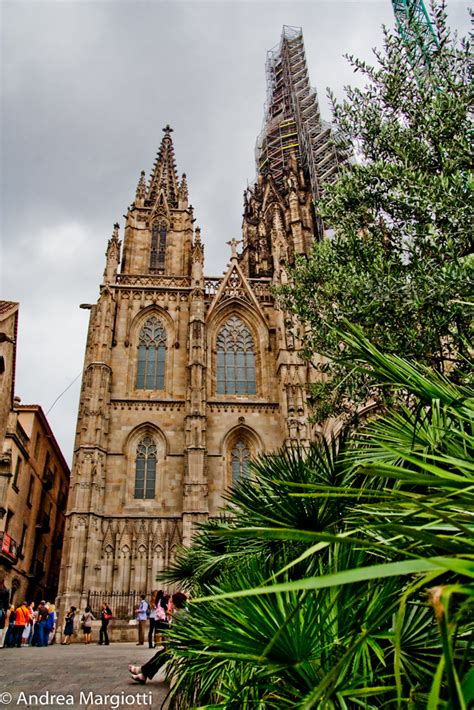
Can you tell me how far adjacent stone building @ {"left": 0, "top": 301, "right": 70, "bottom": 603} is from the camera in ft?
52.0

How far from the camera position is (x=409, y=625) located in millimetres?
2436

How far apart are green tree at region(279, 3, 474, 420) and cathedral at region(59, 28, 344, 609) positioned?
685 centimetres

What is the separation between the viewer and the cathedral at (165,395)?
20375mm

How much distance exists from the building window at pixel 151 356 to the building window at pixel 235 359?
9.30 feet

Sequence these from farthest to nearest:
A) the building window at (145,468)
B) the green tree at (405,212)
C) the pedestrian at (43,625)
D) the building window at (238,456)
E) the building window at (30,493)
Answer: the building window at (30,493) → the building window at (238,456) → the building window at (145,468) → the pedestrian at (43,625) → the green tree at (405,212)

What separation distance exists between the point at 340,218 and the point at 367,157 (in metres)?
1.38

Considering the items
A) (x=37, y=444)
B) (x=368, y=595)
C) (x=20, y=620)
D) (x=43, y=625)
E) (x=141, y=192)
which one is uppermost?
(x=141, y=192)

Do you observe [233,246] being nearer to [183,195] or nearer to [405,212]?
[183,195]

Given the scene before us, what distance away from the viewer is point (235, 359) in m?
25.9

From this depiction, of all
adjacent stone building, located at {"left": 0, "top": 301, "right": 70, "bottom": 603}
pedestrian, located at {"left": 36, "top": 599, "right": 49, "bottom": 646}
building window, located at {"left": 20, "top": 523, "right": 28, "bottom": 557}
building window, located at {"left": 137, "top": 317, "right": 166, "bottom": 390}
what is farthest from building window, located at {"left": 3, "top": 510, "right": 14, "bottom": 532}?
building window, located at {"left": 137, "top": 317, "right": 166, "bottom": 390}

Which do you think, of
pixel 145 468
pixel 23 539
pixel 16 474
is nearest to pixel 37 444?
pixel 16 474

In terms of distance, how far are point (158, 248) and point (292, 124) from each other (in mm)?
24328

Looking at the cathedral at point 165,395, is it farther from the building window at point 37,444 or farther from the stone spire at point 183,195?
the building window at point 37,444

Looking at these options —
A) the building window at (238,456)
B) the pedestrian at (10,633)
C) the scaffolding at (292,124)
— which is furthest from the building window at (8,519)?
the scaffolding at (292,124)
